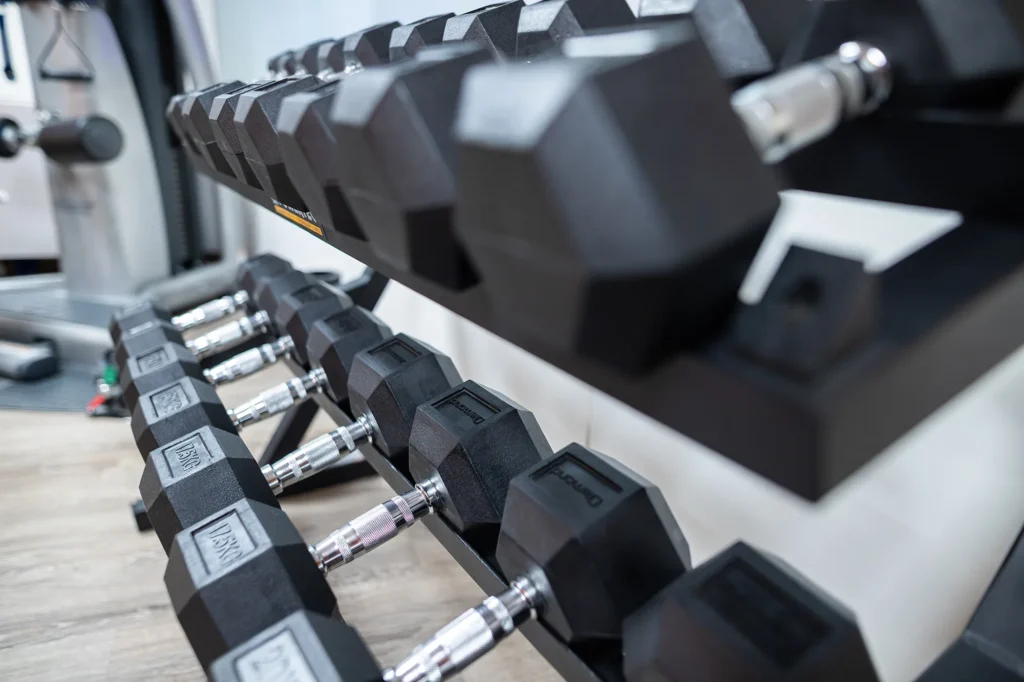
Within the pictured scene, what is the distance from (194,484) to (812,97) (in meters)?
0.74

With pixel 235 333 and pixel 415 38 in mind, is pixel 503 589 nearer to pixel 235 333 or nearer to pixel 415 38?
pixel 415 38

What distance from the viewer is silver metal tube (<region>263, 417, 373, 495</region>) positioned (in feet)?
2.90

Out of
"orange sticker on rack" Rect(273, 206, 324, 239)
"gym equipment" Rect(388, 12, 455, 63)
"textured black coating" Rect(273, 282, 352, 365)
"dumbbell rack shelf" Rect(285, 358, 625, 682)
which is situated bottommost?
"dumbbell rack shelf" Rect(285, 358, 625, 682)

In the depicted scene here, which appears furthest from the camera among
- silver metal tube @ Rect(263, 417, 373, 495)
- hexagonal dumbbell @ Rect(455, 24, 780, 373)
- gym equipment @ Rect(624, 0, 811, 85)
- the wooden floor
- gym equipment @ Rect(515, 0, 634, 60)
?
the wooden floor

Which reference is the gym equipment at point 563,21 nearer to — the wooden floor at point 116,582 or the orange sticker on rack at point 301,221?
the orange sticker on rack at point 301,221

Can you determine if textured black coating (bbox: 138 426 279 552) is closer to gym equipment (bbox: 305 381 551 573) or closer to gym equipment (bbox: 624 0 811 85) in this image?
gym equipment (bbox: 305 381 551 573)

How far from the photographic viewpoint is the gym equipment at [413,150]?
341 mm

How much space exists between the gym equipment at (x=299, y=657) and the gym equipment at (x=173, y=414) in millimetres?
480

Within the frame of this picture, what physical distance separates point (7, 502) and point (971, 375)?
172 centimetres

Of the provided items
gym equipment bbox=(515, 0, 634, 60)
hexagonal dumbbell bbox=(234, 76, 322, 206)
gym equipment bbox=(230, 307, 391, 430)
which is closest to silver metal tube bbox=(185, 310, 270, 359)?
gym equipment bbox=(230, 307, 391, 430)

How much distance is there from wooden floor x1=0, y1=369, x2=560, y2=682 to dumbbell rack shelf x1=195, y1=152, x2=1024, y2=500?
2.81ft

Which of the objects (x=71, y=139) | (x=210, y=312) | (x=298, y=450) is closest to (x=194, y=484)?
(x=298, y=450)

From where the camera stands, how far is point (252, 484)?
2.57ft

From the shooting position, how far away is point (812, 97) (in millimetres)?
310
